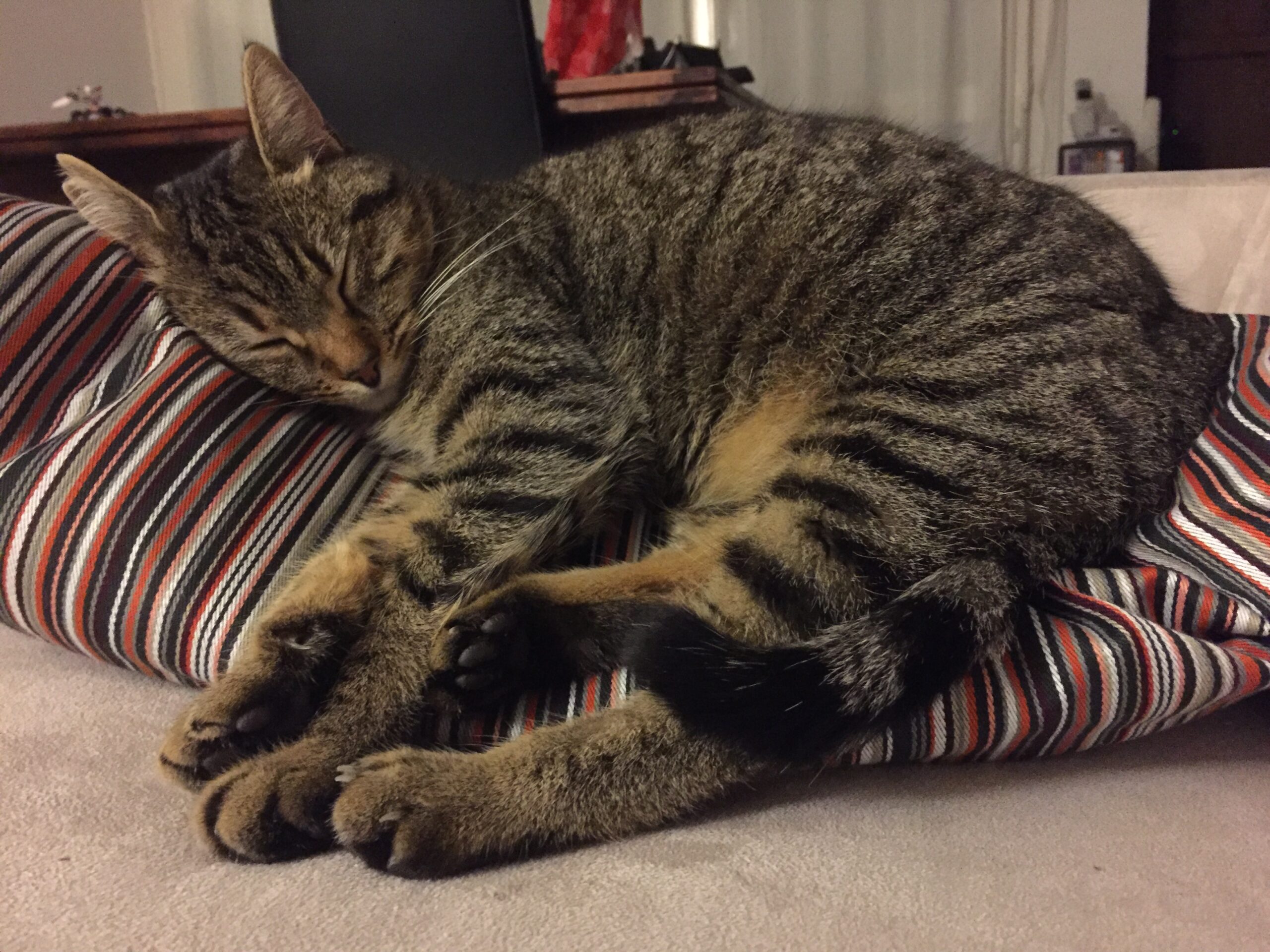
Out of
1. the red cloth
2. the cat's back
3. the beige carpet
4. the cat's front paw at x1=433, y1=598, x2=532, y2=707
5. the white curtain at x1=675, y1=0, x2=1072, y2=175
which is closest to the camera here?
the beige carpet

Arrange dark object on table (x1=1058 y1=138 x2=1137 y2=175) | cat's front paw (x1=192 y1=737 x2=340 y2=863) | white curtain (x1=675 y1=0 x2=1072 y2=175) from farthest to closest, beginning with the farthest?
white curtain (x1=675 y1=0 x2=1072 y2=175) → dark object on table (x1=1058 y1=138 x2=1137 y2=175) → cat's front paw (x1=192 y1=737 x2=340 y2=863)

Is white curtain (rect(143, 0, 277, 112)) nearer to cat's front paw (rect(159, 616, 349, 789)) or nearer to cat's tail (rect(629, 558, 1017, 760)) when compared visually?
cat's front paw (rect(159, 616, 349, 789))

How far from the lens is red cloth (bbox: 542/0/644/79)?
235cm

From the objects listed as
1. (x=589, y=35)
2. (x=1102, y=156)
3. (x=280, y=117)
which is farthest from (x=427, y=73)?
(x=1102, y=156)

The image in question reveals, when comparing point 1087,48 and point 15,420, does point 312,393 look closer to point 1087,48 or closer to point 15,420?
point 15,420

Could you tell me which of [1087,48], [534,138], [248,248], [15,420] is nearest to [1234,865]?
[248,248]

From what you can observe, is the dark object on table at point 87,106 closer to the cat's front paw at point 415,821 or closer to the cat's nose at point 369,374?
the cat's nose at point 369,374

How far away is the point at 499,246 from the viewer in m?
1.14

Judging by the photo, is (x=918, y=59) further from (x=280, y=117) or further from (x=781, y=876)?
(x=781, y=876)

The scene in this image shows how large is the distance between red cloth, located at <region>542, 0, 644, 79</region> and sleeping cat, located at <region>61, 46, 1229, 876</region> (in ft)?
4.12

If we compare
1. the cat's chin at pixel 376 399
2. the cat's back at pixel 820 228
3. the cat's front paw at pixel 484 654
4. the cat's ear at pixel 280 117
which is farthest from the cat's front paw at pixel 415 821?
the cat's ear at pixel 280 117

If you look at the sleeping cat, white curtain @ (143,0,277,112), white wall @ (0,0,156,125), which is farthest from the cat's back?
white curtain @ (143,0,277,112)

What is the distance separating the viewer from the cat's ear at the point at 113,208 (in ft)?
3.36

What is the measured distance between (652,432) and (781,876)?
616mm
